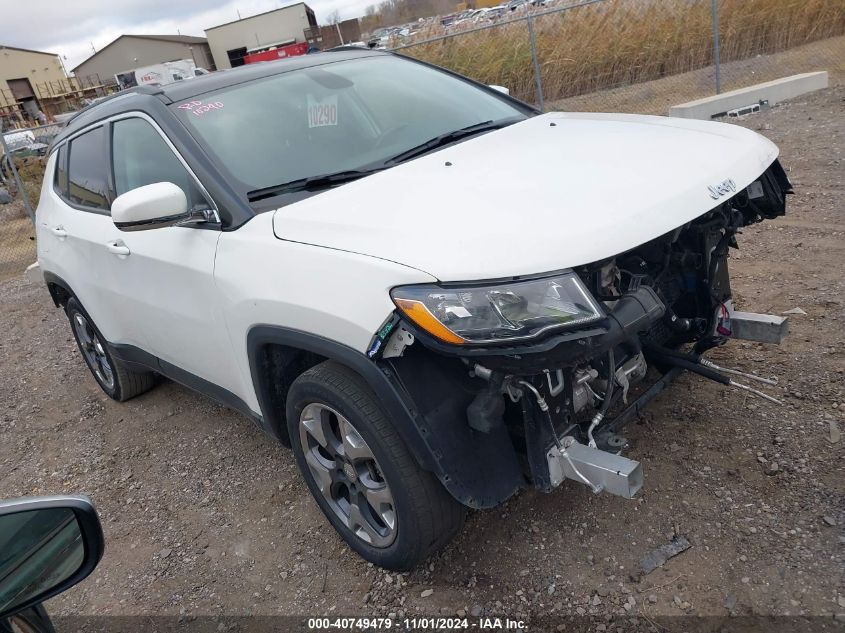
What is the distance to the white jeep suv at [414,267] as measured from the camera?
6.47 ft

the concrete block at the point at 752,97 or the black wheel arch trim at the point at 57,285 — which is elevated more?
the black wheel arch trim at the point at 57,285

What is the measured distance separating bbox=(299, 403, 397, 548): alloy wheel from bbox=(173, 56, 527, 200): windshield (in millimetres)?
1005

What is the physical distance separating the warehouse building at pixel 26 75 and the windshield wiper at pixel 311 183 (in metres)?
48.6

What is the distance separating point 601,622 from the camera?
7.37ft

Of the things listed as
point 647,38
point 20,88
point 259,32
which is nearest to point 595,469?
point 647,38

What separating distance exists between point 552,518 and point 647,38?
1147cm

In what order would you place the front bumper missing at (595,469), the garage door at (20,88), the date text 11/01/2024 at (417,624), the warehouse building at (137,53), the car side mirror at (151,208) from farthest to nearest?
→ the warehouse building at (137,53)
the garage door at (20,88)
the car side mirror at (151,208)
the date text 11/01/2024 at (417,624)
the front bumper missing at (595,469)

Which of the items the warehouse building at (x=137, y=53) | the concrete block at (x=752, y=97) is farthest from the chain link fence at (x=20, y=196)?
the warehouse building at (x=137, y=53)

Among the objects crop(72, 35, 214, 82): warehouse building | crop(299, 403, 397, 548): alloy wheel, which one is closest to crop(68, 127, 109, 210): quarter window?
crop(299, 403, 397, 548): alloy wheel

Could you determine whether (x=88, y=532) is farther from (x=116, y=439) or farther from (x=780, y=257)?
(x=780, y=257)

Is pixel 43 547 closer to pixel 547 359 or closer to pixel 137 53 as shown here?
pixel 547 359

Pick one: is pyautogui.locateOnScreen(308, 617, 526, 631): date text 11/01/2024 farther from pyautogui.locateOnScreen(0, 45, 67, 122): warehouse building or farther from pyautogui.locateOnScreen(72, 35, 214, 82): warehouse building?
pyautogui.locateOnScreen(72, 35, 214, 82): warehouse building

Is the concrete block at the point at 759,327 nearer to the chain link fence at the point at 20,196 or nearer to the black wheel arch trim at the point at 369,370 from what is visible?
the black wheel arch trim at the point at 369,370

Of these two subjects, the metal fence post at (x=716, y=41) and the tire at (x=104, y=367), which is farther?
the metal fence post at (x=716, y=41)
